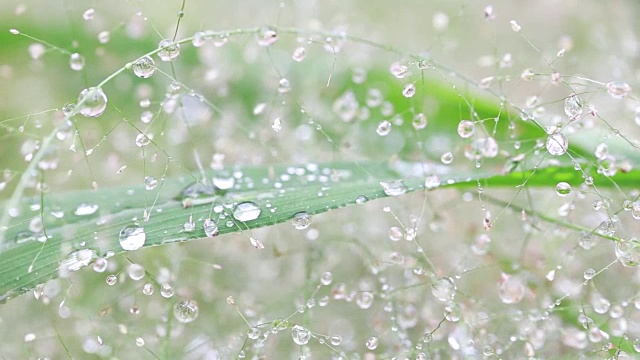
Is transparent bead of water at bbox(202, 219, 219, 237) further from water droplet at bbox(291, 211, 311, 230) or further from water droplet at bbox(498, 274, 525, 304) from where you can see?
water droplet at bbox(498, 274, 525, 304)

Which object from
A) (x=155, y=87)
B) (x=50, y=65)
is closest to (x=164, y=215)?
(x=155, y=87)

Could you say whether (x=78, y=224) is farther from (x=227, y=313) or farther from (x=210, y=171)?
(x=227, y=313)

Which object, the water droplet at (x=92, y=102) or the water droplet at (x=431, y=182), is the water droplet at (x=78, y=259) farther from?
the water droplet at (x=431, y=182)

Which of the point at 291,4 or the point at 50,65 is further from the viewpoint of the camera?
the point at 291,4

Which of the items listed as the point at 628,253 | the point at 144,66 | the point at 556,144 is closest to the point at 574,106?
the point at 556,144

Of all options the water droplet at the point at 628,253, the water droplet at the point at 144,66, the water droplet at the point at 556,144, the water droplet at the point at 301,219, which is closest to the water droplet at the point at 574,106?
the water droplet at the point at 556,144

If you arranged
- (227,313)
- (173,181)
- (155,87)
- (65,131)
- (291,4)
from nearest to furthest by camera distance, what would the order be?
(65,131) < (173,181) < (227,313) < (155,87) < (291,4)

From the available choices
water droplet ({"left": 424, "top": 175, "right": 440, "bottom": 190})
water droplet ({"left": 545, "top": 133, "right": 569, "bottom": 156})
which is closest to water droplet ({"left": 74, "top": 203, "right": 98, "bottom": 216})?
water droplet ({"left": 424, "top": 175, "right": 440, "bottom": 190})
